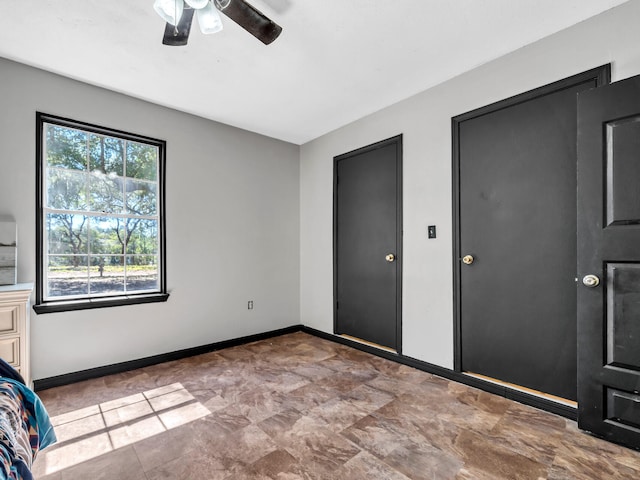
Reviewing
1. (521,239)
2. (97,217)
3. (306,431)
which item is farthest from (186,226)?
(521,239)

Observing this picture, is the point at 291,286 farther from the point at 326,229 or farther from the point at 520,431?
the point at 520,431

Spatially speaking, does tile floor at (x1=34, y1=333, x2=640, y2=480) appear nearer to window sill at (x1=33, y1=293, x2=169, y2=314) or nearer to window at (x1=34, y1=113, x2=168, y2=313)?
window sill at (x1=33, y1=293, x2=169, y2=314)

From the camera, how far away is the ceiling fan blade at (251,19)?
5.31 feet

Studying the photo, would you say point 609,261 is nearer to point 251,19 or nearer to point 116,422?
point 251,19

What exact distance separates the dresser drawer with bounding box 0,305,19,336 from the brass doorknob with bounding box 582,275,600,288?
3609 millimetres

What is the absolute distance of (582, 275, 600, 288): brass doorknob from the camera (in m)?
1.89

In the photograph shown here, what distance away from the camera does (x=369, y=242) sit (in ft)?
11.7

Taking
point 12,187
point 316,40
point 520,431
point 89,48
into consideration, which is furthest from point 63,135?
point 520,431

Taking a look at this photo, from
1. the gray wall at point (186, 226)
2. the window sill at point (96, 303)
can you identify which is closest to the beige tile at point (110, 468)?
the gray wall at point (186, 226)

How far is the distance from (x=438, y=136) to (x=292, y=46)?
1475 millimetres

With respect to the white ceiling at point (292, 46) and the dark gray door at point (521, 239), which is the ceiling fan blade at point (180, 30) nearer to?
the white ceiling at point (292, 46)

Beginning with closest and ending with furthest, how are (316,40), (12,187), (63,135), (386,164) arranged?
(316,40), (12,187), (63,135), (386,164)

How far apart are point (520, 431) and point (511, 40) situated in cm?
264

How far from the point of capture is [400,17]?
6.71 ft
